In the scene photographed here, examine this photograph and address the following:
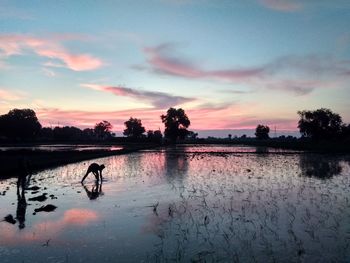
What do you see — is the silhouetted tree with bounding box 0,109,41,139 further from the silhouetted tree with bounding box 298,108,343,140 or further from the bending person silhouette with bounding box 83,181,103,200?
the bending person silhouette with bounding box 83,181,103,200

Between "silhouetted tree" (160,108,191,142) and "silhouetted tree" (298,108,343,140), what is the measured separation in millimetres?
60530

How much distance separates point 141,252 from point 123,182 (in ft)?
52.1

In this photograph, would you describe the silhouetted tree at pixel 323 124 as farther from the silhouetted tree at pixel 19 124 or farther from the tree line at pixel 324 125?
the silhouetted tree at pixel 19 124

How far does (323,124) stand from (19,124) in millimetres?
103798

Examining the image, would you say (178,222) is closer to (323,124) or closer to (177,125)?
(323,124)

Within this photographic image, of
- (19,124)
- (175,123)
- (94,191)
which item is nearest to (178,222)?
(94,191)

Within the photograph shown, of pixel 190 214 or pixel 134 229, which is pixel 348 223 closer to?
pixel 190 214

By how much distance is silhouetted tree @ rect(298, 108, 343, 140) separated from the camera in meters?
118

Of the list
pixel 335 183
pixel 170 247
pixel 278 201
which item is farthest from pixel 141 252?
pixel 335 183

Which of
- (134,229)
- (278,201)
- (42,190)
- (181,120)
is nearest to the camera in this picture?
(134,229)

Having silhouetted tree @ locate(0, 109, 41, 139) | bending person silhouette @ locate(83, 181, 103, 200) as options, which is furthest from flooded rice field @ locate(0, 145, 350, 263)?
silhouetted tree @ locate(0, 109, 41, 139)

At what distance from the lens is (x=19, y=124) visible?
5335 inches

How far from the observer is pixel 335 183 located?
2453cm

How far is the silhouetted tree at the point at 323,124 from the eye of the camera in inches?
4653
